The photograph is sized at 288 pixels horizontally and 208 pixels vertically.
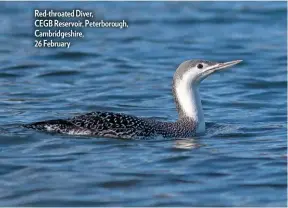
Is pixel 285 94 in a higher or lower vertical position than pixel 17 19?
lower

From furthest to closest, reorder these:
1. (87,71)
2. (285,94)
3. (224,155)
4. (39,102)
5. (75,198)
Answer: (87,71) → (285,94) → (39,102) → (224,155) → (75,198)

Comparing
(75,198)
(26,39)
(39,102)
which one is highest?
(26,39)

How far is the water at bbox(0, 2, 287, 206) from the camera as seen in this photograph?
10.4 metres

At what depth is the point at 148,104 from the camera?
16094mm

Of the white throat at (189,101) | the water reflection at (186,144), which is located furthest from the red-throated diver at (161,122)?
the water reflection at (186,144)

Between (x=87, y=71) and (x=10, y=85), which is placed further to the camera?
(x=87, y=71)

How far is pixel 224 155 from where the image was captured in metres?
11.9

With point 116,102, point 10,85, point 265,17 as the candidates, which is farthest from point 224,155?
point 265,17

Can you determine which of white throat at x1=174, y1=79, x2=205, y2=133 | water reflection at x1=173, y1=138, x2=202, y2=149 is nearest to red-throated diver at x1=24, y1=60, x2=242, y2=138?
white throat at x1=174, y1=79, x2=205, y2=133

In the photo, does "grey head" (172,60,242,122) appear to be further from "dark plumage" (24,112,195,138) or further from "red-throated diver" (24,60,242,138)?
"dark plumage" (24,112,195,138)

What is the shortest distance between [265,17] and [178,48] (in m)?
4.24

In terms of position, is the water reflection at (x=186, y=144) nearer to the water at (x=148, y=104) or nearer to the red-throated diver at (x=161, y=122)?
the water at (x=148, y=104)

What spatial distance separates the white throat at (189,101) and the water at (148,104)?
28 cm

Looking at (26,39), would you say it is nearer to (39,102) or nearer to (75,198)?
(39,102)
